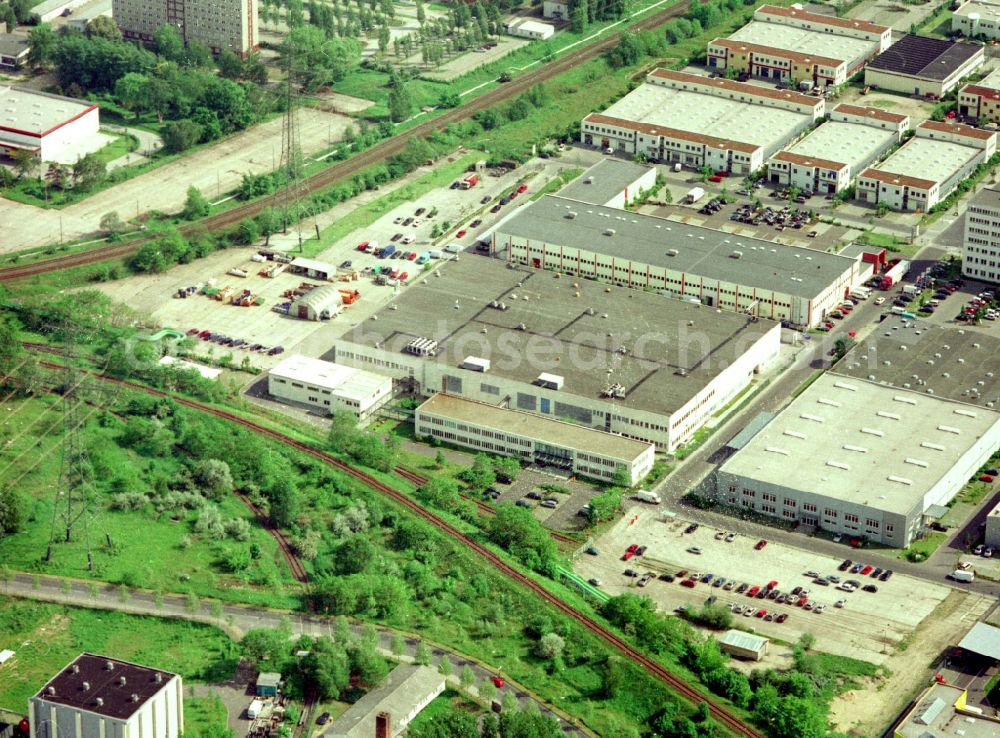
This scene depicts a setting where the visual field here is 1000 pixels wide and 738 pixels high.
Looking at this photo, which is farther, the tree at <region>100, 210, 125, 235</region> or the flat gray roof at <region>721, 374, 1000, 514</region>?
the tree at <region>100, 210, 125, 235</region>

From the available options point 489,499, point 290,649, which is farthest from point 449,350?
point 290,649

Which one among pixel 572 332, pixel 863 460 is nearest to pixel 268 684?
pixel 863 460

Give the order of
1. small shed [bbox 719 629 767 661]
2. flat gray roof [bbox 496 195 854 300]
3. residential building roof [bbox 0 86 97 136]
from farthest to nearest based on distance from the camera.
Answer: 1. residential building roof [bbox 0 86 97 136]
2. flat gray roof [bbox 496 195 854 300]
3. small shed [bbox 719 629 767 661]

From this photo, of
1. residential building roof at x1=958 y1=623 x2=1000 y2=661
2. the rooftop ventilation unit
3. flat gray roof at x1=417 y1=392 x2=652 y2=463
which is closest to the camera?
residential building roof at x1=958 y1=623 x2=1000 y2=661

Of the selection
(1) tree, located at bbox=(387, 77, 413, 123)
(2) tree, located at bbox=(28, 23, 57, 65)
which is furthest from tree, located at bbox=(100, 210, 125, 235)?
(2) tree, located at bbox=(28, 23, 57, 65)

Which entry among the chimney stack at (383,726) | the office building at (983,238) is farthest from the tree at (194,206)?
the chimney stack at (383,726)

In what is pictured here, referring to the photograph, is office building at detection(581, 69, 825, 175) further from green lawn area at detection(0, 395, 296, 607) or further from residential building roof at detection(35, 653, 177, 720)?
residential building roof at detection(35, 653, 177, 720)

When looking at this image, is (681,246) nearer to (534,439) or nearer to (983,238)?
(983,238)
